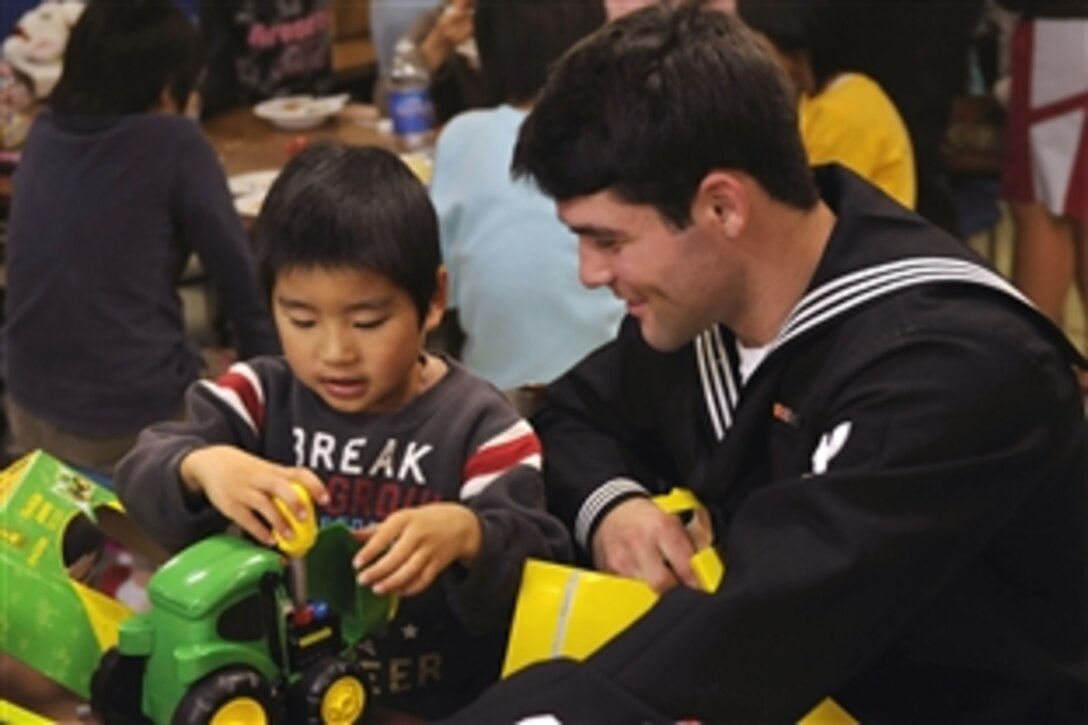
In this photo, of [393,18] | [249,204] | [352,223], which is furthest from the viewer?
[393,18]

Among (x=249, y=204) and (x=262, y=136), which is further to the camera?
(x=262, y=136)

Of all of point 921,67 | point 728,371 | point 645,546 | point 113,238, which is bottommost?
point 921,67

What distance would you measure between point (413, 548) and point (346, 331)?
0.28 meters

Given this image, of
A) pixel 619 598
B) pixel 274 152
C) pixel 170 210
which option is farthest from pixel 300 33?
pixel 619 598

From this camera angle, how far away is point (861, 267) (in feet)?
4.97

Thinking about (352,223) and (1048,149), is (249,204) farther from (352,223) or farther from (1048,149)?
(1048,149)

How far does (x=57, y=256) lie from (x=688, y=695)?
6.15 ft

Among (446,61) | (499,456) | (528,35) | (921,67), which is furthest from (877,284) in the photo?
(446,61)

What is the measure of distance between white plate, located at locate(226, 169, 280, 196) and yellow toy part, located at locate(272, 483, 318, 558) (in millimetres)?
2014

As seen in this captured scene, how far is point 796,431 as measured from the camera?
1511 mm

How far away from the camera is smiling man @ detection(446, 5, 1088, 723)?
4.24 feet

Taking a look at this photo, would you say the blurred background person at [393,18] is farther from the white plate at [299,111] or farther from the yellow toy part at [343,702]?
the yellow toy part at [343,702]

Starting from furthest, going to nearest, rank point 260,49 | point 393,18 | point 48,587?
point 393,18, point 260,49, point 48,587

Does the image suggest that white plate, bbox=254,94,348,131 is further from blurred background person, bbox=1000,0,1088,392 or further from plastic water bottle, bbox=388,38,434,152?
blurred background person, bbox=1000,0,1088,392
